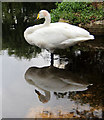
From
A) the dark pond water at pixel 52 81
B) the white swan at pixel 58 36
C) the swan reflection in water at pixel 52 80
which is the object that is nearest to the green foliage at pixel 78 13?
the dark pond water at pixel 52 81

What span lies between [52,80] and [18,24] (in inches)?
169

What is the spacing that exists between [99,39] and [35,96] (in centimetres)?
317

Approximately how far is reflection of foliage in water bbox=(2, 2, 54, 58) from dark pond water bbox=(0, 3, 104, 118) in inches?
1.0

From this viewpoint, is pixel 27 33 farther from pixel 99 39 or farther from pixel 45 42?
pixel 99 39

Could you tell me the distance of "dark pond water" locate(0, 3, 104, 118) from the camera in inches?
118

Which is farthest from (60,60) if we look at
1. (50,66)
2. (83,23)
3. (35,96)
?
(83,23)

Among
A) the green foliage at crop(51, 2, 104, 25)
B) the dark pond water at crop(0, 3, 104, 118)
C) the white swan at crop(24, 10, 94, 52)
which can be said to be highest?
the green foliage at crop(51, 2, 104, 25)

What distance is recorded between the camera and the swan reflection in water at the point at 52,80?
3.50m

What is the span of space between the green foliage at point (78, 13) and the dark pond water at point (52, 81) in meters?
1.73

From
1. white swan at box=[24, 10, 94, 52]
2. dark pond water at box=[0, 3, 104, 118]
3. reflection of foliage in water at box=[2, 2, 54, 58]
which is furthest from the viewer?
reflection of foliage in water at box=[2, 2, 54, 58]

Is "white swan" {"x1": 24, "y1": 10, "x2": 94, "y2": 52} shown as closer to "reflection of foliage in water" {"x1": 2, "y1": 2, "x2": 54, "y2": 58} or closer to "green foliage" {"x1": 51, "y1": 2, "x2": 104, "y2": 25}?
"reflection of foliage in water" {"x1": 2, "y1": 2, "x2": 54, "y2": 58}

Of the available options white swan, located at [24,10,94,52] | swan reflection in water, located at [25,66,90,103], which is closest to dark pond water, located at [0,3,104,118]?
swan reflection in water, located at [25,66,90,103]

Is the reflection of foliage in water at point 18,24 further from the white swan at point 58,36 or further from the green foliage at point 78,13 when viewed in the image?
the green foliage at point 78,13

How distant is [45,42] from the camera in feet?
13.9
